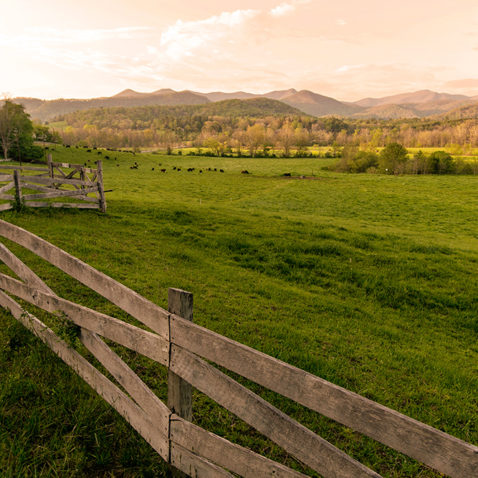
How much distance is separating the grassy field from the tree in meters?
53.1

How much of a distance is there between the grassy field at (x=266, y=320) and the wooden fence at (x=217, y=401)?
0.48m

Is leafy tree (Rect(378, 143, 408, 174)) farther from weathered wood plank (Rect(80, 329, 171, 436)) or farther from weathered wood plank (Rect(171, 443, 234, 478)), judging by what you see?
weathered wood plank (Rect(171, 443, 234, 478))

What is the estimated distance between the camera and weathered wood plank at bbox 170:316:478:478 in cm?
172

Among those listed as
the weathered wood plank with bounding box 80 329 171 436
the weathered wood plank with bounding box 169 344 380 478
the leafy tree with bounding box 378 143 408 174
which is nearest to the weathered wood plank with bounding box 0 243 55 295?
the weathered wood plank with bounding box 80 329 171 436

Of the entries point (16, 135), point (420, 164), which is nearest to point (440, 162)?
point (420, 164)

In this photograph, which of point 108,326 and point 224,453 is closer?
point 224,453

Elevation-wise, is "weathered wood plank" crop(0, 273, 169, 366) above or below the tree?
below

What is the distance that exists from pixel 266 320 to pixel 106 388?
4920 mm

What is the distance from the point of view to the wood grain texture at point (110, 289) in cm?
284

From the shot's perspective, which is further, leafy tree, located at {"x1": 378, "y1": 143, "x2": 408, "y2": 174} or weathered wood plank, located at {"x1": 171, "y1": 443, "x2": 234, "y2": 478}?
leafy tree, located at {"x1": 378, "y1": 143, "x2": 408, "y2": 174}

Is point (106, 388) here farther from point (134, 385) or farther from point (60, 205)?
point (60, 205)

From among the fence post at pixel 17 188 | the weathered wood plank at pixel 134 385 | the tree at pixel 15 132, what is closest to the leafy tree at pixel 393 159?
the fence post at pixel 17 188

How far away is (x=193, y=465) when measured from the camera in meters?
2.83

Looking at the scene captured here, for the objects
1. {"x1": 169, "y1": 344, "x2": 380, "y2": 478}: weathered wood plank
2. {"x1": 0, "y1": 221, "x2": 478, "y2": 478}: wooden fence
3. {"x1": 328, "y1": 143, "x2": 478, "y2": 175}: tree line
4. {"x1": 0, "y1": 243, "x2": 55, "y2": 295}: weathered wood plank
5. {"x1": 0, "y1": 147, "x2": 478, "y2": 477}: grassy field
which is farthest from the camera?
{"x1": 328, "y1": 143, "x2": 478, "y2": 175}: tree line
